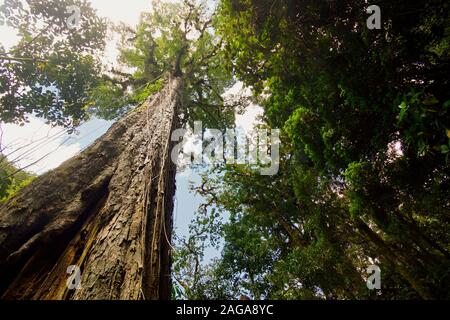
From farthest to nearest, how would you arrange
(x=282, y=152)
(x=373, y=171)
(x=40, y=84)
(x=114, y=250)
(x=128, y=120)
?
(x=282, y=152), (x=40, y=84), (x=373, y=171), (x=128, y=120), (x=114, y=250)

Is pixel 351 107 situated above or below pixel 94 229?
above

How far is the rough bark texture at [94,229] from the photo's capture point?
1.53m

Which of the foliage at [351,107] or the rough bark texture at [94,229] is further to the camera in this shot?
the foliage at [351,107]

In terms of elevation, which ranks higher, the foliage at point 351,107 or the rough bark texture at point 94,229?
the foliage at point 351,107

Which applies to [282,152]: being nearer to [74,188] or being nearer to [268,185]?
[268,185]

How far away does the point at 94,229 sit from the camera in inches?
75.9

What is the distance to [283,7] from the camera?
349 centimetres

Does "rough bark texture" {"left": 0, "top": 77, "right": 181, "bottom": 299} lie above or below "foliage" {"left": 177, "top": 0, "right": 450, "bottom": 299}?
below

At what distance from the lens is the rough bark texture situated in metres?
1.53

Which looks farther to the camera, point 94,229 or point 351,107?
point 351,107

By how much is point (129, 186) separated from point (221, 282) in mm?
9281

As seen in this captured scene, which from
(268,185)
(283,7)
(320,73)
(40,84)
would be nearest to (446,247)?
(268,185)

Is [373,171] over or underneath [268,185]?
underneath
